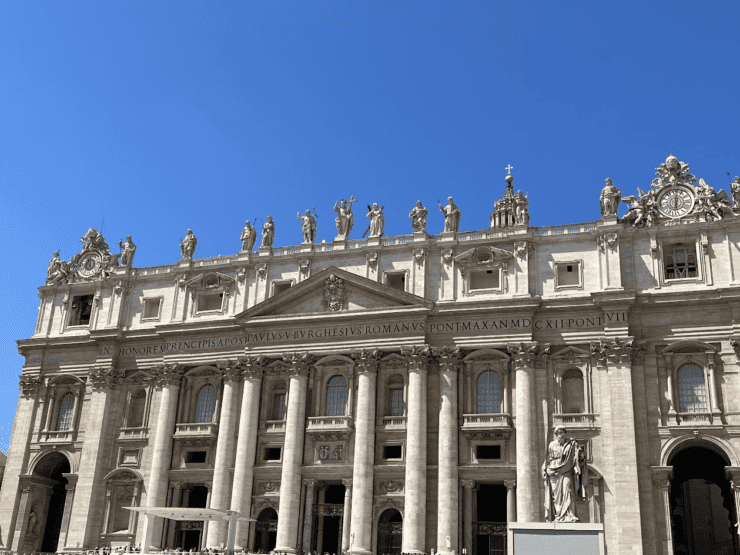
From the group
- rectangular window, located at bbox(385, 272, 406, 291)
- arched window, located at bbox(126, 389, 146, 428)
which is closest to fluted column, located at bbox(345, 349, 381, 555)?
rectangular window, located at bbox(385, 272, 406, 291)

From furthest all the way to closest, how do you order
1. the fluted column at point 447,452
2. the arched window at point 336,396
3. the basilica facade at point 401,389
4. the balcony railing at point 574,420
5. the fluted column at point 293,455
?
1. the arched window at point 336,396
2. the fluted column at point 293,455
3. the balcony railing at point 574,420
4. the fluted column at point 447,452
5. the basilica facade at point 401,389

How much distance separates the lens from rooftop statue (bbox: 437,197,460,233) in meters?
47.8

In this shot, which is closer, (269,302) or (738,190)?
(738,190)

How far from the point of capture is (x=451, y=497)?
41938 millimetres

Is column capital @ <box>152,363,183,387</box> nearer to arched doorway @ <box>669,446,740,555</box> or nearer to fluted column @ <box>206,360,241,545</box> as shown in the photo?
fluted column @ <box>206,360,241,545</box>

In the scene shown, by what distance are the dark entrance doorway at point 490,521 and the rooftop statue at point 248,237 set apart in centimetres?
2092

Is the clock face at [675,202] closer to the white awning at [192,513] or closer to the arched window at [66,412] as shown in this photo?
the white awning at [192,513]

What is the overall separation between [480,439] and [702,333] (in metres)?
12.7

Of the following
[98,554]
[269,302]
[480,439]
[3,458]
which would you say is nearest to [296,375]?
[269,302]

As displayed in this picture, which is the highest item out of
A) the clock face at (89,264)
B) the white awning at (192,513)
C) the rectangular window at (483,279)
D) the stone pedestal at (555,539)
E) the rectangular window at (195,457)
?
the clock face at (89,264)

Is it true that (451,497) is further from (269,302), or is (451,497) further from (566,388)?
(269,302)

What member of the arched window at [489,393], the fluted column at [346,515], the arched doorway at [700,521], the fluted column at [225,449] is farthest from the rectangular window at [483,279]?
the arched doorway at [700,521]

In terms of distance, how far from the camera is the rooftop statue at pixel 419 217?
48.3 m

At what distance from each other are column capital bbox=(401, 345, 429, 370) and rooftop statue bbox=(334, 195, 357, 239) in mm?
9230
